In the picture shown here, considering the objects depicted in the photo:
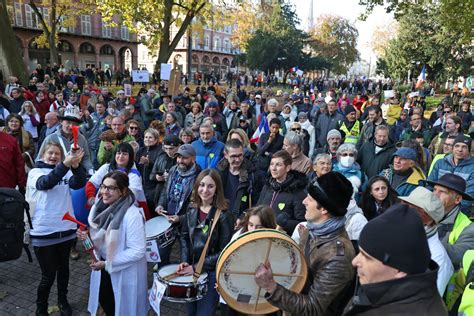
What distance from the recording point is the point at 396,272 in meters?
1.60

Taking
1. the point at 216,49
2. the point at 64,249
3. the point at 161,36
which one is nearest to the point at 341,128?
the point at 64,249

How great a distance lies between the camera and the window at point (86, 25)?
153 ft

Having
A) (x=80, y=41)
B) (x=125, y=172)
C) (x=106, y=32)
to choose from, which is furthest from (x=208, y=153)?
(x=106, y=32)

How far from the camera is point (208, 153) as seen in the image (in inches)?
238

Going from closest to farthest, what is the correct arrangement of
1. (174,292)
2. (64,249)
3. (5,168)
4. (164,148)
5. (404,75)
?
(174,292), (64,249), (5,168), (164,148), (404,75)

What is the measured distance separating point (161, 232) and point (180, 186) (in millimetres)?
728

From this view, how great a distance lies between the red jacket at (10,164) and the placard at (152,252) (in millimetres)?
2558

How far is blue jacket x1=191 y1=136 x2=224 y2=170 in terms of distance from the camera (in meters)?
5.98

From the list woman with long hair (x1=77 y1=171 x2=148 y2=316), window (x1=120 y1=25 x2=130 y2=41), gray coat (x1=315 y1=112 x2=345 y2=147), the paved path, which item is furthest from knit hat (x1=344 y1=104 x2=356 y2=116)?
window (x1=120 y1=25 x2=130 y2=41)

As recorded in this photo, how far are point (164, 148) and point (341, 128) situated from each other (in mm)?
4625

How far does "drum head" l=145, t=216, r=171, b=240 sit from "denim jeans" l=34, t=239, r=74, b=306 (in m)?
0.89

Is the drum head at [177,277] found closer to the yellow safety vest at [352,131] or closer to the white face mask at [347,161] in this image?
the white face mask at [347,161]

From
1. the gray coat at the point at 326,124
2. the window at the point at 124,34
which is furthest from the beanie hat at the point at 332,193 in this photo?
the window at the point at 124,34

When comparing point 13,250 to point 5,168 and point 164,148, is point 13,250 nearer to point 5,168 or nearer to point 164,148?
point 5,168
